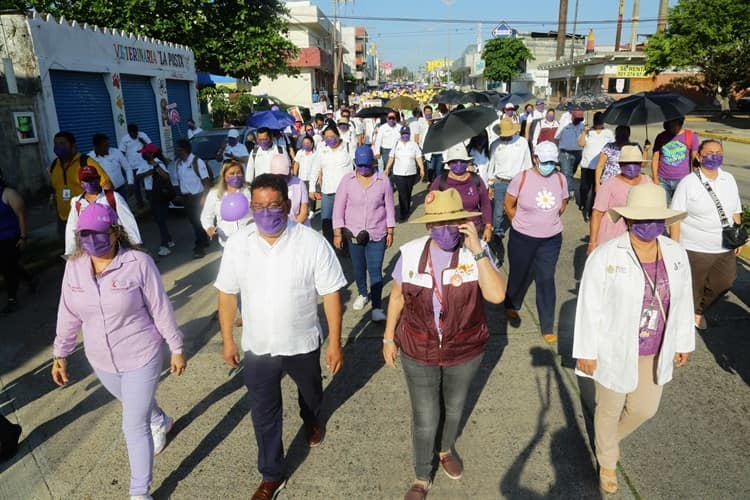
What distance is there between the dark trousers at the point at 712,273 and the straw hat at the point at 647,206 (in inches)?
Answer: 88.6

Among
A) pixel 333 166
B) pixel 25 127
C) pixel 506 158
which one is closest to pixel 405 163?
pixel 506 158

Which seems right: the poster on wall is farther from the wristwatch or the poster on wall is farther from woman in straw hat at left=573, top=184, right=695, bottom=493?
woman in straw hat at left=573, top=184, right=695, bottom=493

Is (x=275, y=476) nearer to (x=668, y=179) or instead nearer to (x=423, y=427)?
(x=423, y=427)

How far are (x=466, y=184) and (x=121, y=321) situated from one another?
3.71m

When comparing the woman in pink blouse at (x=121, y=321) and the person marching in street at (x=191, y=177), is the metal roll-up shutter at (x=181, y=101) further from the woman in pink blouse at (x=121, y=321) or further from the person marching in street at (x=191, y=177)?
the woman in pink blouse at (x=121, y=321)

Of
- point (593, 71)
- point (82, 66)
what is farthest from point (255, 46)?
point (593, 71)

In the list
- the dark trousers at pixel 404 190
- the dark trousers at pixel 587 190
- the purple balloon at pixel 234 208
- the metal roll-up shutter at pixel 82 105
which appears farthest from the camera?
the metal roll-up shutter at pixel 82 105

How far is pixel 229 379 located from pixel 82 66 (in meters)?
11.9

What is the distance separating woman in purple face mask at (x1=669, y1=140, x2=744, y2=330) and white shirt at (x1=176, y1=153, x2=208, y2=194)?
639 centimetres

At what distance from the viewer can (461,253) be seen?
9.84ft

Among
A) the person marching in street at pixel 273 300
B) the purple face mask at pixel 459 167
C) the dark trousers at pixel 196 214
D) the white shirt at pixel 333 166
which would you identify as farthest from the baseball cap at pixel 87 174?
the purple face mask at pixel 459 167

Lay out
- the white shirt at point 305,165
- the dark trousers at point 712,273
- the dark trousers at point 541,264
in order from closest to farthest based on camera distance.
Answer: the dark trousers at point 712,273, the dark trousers at point 541,264, the white shirt at point 305,165

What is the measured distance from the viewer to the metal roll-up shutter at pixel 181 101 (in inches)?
787

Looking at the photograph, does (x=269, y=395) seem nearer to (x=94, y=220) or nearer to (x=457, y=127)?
(x=94, y=220)
